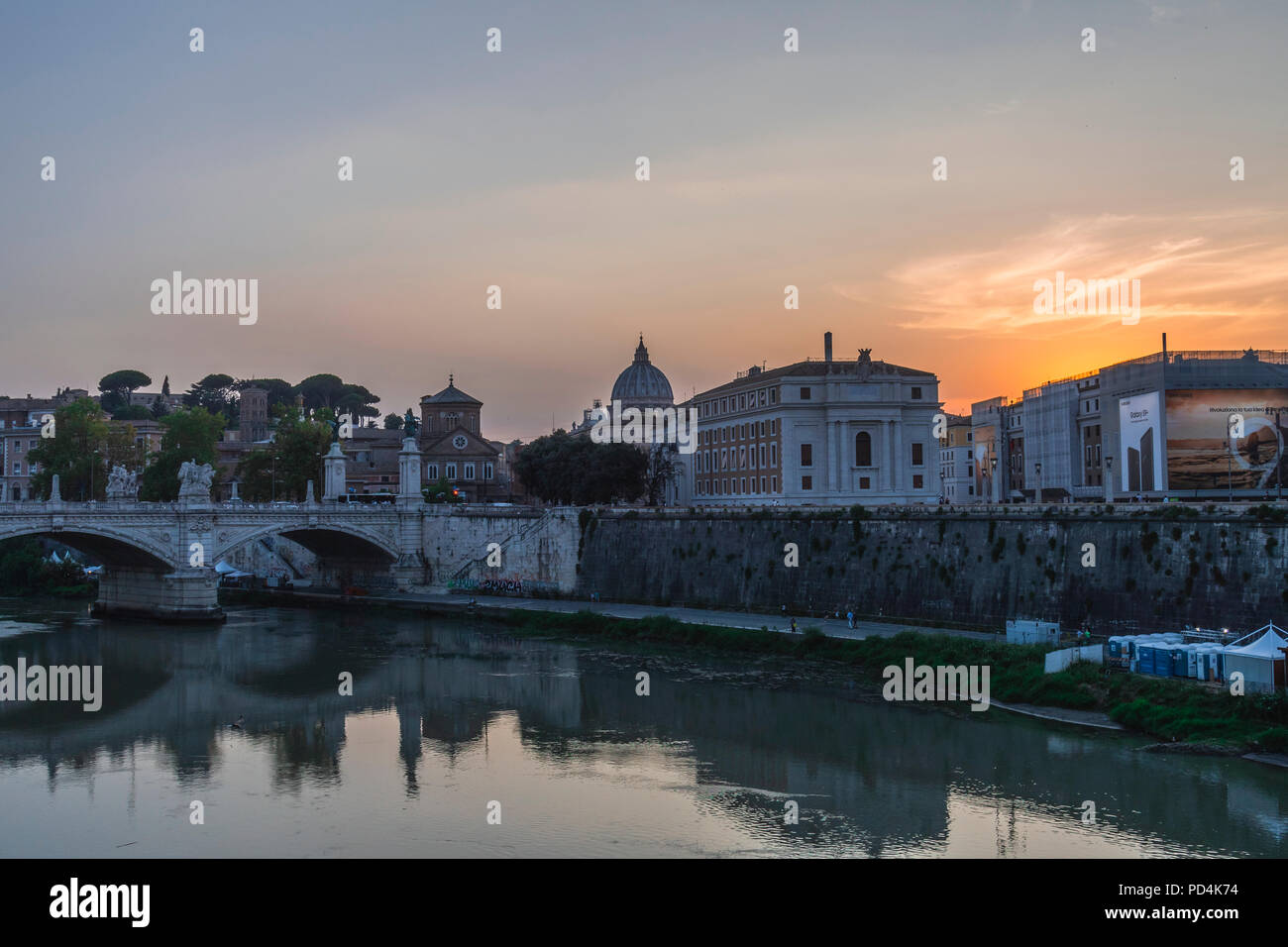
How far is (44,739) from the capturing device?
25.6 m

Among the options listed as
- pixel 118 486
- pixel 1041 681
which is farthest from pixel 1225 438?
pixel 118 486

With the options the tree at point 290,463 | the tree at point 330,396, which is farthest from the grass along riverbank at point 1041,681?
the tree at point 330,396

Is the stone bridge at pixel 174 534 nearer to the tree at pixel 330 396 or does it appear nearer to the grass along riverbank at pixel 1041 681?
the grass along riverbank at pixel 1041 681

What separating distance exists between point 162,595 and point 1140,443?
3684cm

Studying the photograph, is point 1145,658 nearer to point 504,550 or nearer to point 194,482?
point 504,550

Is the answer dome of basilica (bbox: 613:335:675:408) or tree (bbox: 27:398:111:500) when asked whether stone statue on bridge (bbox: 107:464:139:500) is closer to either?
tree (bbox: 27:398:111:500)

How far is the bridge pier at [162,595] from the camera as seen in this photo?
44.8 meters
